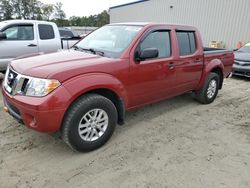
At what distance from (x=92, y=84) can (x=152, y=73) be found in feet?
3.96

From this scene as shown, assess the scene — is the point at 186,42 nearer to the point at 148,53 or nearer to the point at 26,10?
the point at 148,53

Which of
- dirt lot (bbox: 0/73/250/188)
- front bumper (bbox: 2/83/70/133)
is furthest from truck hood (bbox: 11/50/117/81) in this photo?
dirt lot (bbox: 0/73/250/188)

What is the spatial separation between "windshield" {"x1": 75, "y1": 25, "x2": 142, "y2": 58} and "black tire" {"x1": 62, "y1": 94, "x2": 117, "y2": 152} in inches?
30.4

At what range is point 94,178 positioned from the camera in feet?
8.79

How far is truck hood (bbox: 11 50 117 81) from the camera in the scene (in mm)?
2744

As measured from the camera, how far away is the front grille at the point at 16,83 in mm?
2813

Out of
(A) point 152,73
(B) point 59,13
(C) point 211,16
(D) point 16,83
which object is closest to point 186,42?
(A) point 152,73

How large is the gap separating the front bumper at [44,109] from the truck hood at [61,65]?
0.72 ft

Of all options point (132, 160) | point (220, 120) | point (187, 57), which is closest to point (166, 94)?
point (187, 57)

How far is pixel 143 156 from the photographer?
314 centimetres

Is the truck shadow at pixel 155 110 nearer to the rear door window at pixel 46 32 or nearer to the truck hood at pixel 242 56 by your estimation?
the truck hood at pixel 242 56

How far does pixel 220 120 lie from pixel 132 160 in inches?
90.5

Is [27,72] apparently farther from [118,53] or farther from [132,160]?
[132,160]

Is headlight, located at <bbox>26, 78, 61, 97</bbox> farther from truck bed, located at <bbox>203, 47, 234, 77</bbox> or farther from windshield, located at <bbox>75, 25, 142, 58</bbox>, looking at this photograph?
truck bed, located at <bbox>203, 47, 234, 77</bbox>
